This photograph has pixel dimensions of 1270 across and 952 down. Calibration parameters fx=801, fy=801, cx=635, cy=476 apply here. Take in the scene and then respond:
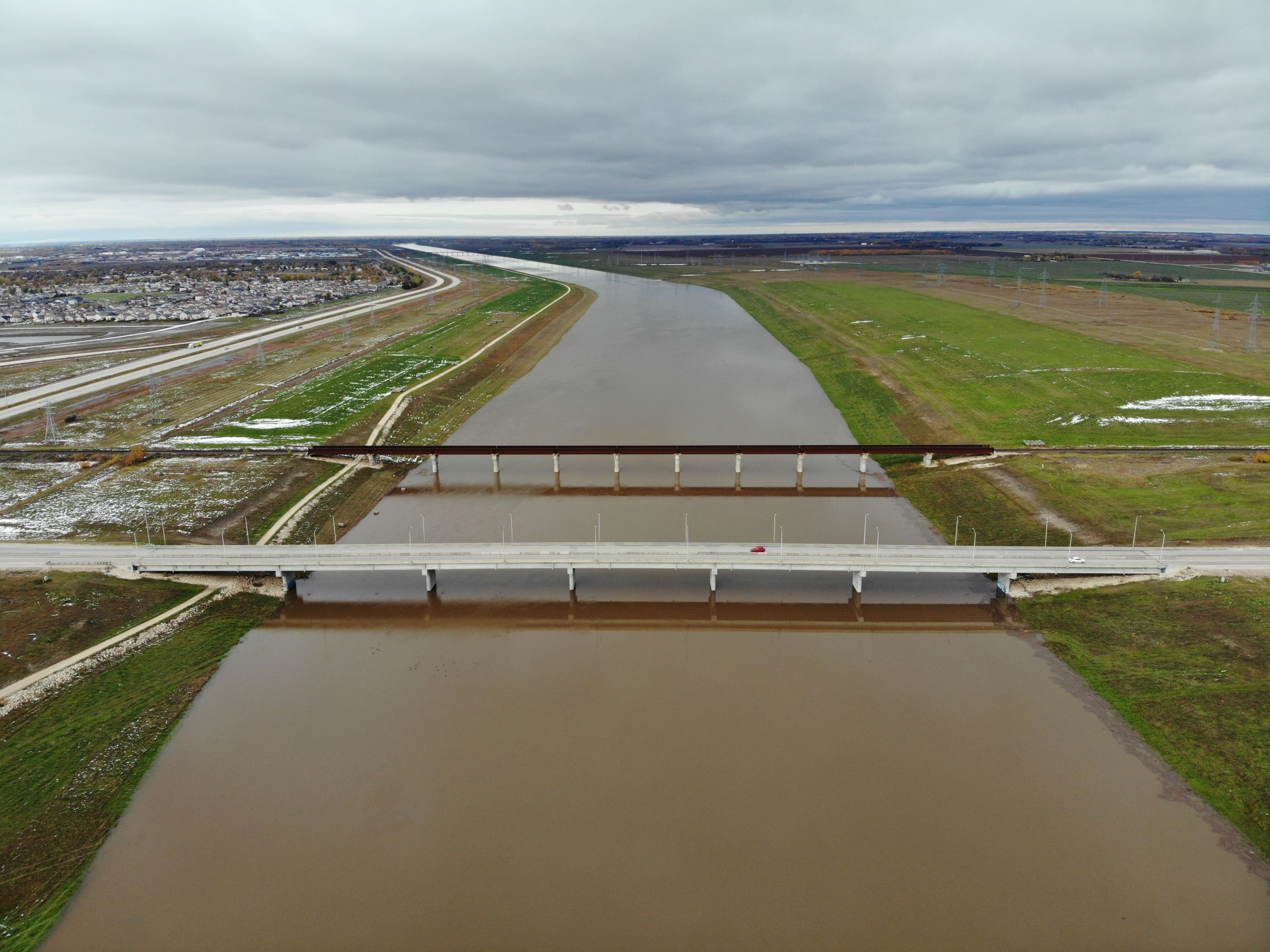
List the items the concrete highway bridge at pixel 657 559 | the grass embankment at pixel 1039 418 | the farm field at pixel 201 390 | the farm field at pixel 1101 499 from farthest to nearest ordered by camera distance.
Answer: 1. the farm field at pixel 201 390
2. the grass embankment at pixel 1039 418
3. the farm field at pixel 1101 499
4. the concrete highway bridge at pixel 657 559

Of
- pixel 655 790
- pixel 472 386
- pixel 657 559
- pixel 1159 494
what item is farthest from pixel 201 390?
pixel 1159 494

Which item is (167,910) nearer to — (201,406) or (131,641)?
(131,641)

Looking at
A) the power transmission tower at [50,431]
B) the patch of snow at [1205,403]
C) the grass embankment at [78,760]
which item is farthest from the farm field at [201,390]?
the patch of snow at [1205,403]

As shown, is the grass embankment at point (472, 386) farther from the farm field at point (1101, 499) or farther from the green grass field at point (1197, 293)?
the green grass field at point (1197, 293)

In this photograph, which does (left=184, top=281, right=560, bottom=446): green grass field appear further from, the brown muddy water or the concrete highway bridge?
the brown muddy water

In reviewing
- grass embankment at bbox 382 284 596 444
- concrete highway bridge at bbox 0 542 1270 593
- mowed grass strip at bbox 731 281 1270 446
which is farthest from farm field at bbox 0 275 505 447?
mowed grass strip at bbox 731 281 1270 446

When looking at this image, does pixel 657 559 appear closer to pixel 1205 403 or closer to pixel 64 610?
pixel 64 610
